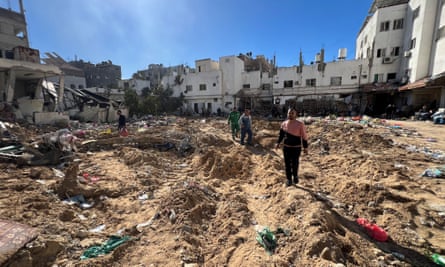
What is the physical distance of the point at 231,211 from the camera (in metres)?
3.13

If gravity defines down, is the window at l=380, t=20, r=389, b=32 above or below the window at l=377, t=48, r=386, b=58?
above

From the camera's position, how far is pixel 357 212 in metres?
3.14

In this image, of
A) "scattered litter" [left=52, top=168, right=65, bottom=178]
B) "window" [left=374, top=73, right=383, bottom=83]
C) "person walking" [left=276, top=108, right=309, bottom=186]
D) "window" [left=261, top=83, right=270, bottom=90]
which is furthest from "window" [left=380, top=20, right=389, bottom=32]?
"scattered litter" [left=52, top=168, right=65, bottom=178]

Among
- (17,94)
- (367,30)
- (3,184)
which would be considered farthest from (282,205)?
(367,30)

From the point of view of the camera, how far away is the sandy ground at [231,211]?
2195 millimetres

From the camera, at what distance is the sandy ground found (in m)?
2.20

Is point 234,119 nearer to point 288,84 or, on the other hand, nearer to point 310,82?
point 288,84

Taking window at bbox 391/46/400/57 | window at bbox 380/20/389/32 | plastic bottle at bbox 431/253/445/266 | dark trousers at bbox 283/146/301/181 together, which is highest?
window at bbox 380/20/389/32

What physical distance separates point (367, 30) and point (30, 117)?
3267 centimetres

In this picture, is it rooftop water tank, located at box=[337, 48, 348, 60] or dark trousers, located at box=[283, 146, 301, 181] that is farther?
rooftop water tank, located at box=[337, 48, 348, 60]

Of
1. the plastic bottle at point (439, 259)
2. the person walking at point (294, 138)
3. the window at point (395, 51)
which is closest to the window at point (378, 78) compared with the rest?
the window at point (395, 51)

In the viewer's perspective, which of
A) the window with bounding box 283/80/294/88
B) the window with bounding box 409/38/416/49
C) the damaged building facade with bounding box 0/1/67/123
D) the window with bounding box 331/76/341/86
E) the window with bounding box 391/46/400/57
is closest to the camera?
the damaged building facade with bounding box 0/1/67/123

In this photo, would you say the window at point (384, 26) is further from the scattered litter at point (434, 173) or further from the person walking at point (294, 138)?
the person walking at point (294, 138)

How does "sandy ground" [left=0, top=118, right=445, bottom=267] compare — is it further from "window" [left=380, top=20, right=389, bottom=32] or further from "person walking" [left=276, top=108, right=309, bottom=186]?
"window" [left=380, top=20, right=389, bottom=32]
